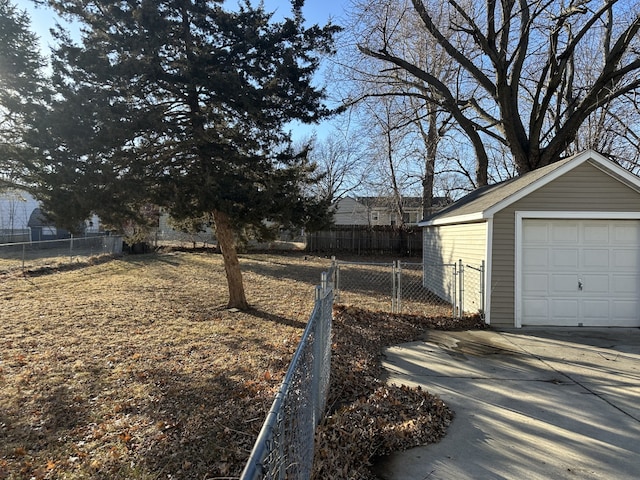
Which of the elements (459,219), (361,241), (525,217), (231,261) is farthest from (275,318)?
(361,241)

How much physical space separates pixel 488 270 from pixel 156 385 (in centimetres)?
620

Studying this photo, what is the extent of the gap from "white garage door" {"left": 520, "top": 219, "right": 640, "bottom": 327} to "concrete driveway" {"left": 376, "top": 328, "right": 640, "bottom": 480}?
0.73 m

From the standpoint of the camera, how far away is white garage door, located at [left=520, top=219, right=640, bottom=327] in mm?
7461

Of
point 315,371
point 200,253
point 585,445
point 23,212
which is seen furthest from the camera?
point 23,212

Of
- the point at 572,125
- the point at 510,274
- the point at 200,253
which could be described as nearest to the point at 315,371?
the point at 510,274

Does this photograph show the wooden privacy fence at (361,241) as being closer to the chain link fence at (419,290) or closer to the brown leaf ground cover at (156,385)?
the chain link fence at (419,290)

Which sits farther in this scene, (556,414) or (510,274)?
(510,274)

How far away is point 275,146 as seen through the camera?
9289 mm

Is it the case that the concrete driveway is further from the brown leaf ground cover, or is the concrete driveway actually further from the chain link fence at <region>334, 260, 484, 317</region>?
the chain link fence at <region>334, 260, 484, 317</region>

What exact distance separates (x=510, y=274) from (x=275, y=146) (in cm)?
590

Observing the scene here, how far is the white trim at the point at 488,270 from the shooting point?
301 inches

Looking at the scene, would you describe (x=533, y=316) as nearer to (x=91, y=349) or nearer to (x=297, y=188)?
(x=297, y=188)

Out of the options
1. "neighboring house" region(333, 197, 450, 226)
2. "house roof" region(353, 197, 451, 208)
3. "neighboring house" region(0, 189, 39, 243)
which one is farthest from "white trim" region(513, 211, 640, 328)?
"neighboring house" region(0, 189, 39, 243)

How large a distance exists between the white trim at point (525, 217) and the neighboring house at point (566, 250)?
2cm
